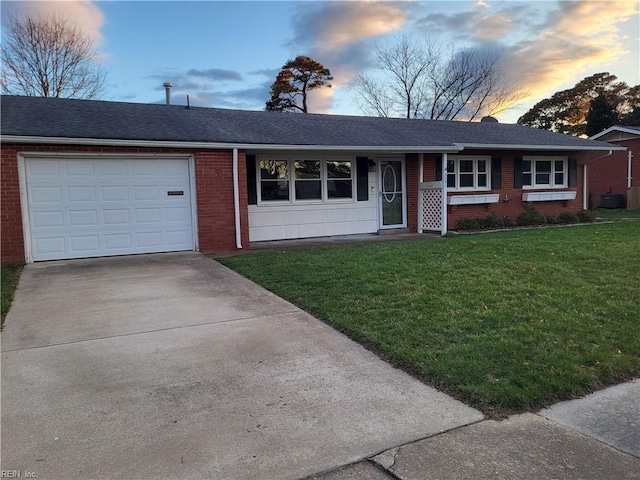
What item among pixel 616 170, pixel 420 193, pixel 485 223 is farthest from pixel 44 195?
pixel 616 170

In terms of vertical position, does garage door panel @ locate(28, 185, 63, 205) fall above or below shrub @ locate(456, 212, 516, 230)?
above

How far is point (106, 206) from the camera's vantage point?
985 cm

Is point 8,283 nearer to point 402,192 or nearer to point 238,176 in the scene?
point 238,176

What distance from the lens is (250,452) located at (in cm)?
261

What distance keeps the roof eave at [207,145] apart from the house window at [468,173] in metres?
1.42

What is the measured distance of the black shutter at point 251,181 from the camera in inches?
469

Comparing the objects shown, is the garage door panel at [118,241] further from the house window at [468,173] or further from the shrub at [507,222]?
the shrub at [507,222]

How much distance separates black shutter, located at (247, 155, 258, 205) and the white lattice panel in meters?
5.21

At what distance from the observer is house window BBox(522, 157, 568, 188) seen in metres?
16.0

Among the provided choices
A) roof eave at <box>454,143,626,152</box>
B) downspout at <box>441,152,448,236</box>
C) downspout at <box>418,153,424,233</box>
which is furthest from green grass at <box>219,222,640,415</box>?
roof eave at <box>454,143,626,152</box>

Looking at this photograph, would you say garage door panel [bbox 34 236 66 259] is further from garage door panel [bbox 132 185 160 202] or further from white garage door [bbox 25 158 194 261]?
garage door panel [bbox 132 185 160 202]

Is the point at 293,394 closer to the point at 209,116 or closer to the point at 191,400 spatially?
the point at 191,400

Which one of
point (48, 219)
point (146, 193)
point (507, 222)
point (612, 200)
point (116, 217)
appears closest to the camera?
point (48, 219)

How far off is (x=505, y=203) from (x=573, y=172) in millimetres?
3434
